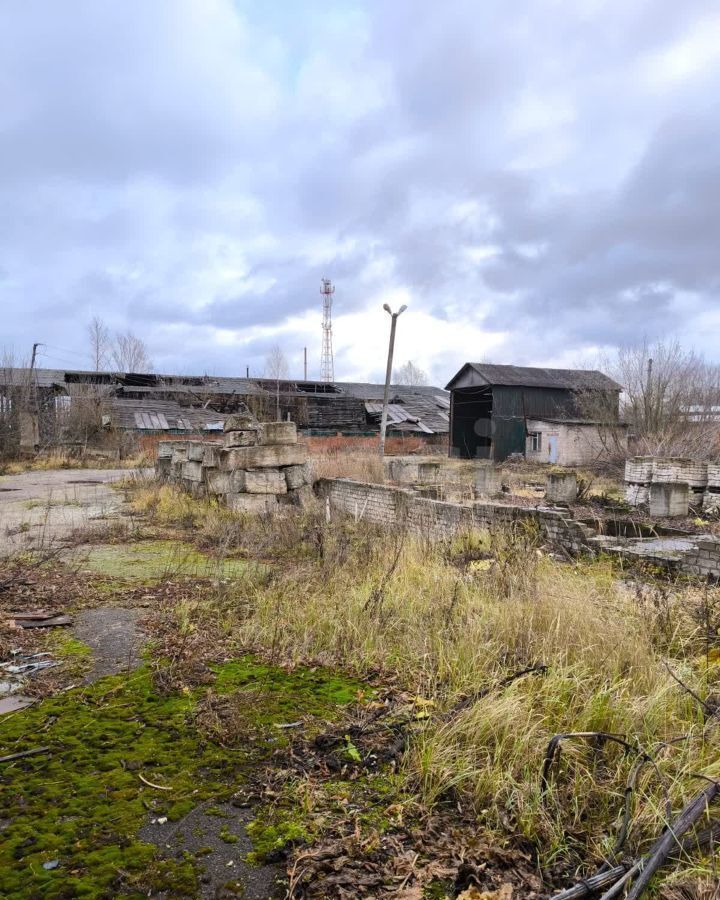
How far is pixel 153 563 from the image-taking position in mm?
7488

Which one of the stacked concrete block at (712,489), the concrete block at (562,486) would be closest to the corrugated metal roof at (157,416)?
the concrete block at (562,486)

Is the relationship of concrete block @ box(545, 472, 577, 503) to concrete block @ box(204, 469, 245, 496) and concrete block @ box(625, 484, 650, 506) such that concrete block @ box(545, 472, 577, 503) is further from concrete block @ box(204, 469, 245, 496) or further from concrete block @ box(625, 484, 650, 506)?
concrete block @ box(204, 469, 245, 496)

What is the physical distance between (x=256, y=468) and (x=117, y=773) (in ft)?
30.9

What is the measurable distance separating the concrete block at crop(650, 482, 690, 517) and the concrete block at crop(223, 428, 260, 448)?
795cm

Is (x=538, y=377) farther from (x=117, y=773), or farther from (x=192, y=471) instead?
(x=117, y=773)

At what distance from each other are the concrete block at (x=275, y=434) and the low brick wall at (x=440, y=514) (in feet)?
5.54

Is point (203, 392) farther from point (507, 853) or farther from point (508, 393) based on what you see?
point (507, 853)

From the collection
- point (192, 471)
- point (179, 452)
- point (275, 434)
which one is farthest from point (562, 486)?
point (179, 452)

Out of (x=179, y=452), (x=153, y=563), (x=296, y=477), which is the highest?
(x=179, y=452)

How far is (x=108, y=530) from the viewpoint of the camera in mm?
9461

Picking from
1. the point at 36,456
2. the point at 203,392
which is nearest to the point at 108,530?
the point at 36,456

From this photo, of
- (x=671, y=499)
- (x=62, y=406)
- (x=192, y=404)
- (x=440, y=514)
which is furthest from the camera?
(x=192, y=404)

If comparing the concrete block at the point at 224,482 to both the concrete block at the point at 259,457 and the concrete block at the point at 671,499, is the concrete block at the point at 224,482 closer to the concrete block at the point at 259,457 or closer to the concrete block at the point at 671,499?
the concrete block at the point at 259,457

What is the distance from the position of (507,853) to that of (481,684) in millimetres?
1121
